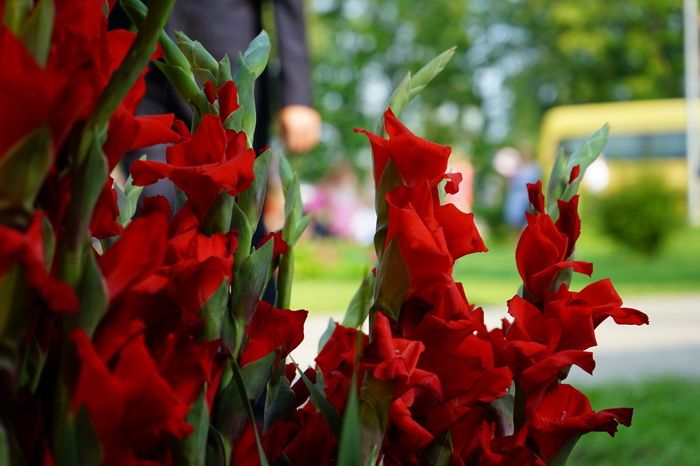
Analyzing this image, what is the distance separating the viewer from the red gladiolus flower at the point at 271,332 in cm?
68

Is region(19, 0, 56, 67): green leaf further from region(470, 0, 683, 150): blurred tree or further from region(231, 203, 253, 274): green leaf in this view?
region(470, 0, 683, 150): blurred tree

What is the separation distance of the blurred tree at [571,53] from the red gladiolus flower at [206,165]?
1434 inches

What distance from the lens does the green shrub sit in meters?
19.0

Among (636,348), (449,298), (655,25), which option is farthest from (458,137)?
(449,298)

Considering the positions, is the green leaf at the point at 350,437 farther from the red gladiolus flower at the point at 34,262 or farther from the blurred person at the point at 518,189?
the blurred person at the point at 518,189

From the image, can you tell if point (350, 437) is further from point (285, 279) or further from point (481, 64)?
point (481, 64)

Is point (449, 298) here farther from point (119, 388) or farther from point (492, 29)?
point (492, 29)

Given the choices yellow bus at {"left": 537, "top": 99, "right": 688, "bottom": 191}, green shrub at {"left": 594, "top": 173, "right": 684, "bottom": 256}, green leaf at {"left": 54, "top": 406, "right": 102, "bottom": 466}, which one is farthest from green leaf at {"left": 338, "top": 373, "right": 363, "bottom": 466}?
yellow bus at {"left": 537, "top": 99, "right": 688, "bottom": 191}

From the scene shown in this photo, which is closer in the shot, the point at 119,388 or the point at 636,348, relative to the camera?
the point at 119,388

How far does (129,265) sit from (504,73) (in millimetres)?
43287

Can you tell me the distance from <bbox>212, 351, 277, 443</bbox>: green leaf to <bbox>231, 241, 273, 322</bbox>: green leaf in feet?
0.10

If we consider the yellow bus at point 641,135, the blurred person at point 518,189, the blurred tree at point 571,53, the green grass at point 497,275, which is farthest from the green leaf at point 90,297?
the blurred tree at point 571,53

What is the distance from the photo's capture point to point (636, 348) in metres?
7.33

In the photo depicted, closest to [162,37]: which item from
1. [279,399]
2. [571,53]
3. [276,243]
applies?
[276,243]
